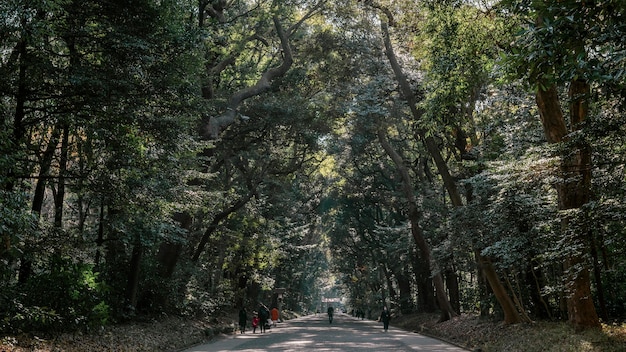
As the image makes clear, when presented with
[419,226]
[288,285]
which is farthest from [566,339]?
[288,285]

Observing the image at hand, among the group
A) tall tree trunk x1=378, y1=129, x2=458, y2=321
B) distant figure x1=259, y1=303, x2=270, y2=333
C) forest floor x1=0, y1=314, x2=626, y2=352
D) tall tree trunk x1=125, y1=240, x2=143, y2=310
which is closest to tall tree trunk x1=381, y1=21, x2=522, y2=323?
forest floor x1=0, y1=314, x2=626, y2=352

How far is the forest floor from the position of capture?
863 cm

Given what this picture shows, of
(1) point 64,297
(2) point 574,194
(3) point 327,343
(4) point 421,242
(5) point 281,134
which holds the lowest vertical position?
(3) point 327,343

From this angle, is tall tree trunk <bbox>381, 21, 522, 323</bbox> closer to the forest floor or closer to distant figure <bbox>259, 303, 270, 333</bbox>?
the forest floor

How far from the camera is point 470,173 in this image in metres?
16.4

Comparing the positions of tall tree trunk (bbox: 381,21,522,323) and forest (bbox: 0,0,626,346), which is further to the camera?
tall tree trunk (bbox: 381,21,522,323)

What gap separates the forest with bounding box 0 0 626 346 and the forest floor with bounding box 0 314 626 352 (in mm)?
447

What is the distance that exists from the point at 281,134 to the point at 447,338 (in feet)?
35.9

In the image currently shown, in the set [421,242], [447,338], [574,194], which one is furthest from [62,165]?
[421,242]

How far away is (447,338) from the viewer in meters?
17.0

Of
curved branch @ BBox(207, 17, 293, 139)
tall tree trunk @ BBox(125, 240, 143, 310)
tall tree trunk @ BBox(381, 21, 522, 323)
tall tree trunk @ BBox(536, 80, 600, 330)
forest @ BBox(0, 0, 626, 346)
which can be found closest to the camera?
forest @ BBox(0, 0, 626, 346)

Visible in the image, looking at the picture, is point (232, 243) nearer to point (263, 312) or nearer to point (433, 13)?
point (263, 312)

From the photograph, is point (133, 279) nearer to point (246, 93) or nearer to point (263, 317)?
point (246, 93)

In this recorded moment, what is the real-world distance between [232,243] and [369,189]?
1160 cm
